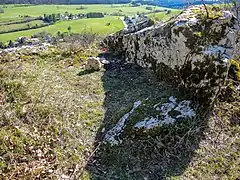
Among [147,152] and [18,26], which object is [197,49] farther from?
[18,26]

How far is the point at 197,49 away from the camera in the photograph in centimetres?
643

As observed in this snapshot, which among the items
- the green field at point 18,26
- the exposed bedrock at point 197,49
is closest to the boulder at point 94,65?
the exposed bedrock at point 197,49

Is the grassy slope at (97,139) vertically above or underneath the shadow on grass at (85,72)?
underneath

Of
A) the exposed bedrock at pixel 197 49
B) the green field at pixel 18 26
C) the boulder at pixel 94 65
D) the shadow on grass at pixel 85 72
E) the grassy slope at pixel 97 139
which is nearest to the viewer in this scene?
the grassy slope at pixel 97 139

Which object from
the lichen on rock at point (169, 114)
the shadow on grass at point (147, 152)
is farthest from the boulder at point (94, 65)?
the lichen on rock at point (169, 114)

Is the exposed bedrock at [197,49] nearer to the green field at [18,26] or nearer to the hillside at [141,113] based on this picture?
the hillside at [141,113]

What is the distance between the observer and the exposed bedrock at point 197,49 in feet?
20.1

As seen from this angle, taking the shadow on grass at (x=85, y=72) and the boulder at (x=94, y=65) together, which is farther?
→ the boulder at (x=94, y=65)

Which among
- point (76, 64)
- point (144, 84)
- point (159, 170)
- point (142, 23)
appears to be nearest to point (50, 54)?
point (76, 64)

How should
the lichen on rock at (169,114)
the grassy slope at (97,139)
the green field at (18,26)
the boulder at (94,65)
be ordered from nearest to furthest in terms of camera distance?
the grassy slope at (97,139) < the lichen on rock at (169,114) < the boulder at (94,65) < the green field at (18,26)

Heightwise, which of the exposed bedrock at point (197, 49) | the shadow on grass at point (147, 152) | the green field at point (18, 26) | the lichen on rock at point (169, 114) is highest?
the exposed bedrock at point (197, 49)

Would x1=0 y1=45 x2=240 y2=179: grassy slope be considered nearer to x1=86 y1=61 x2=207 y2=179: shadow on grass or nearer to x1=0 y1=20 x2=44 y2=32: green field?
x1=86 y1=61 x2=207 y2=179: shadow on grass

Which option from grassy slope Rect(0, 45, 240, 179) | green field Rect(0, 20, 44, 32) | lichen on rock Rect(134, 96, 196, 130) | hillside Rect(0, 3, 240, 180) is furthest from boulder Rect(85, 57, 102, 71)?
green field Rect(0, 20, 44, 32)

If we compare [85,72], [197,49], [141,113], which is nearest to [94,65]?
[85,72]
